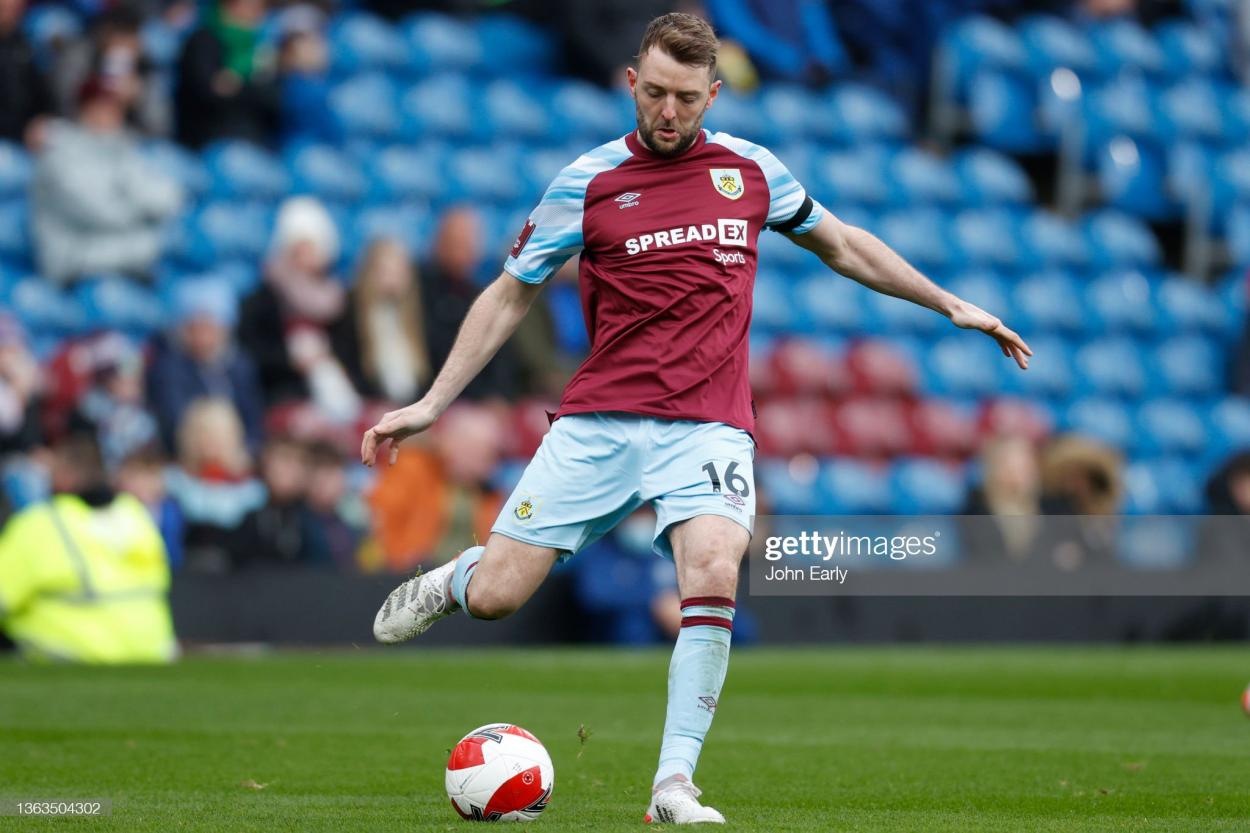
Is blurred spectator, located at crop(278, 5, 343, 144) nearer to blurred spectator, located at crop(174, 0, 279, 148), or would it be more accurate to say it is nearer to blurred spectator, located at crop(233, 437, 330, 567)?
blurred spectator, located at crop(174, 0, 279, 148)

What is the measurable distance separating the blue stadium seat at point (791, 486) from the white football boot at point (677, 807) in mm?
9985

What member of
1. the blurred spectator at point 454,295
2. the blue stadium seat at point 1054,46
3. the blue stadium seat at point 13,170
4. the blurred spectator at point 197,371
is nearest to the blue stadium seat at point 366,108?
the blurred spectator at point 454,295

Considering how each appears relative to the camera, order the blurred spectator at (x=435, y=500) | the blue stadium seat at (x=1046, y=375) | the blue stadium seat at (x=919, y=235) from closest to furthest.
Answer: the blurred spectator at (x=435, y=500) < the blue stadium seat at (x=1046, y=375) < the blue stadium seat at (x=919, y=235)

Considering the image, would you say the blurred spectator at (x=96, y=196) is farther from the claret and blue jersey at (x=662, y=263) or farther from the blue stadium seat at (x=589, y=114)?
the claret and blue jersey at (x=662, y=263)

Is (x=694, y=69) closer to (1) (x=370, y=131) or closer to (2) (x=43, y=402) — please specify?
(2) (x=43, y=402)

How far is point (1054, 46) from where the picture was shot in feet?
68.6

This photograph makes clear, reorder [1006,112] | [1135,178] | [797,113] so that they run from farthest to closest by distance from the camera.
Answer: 1. [1135,178]
2. [1006,112]
3. [797,113]

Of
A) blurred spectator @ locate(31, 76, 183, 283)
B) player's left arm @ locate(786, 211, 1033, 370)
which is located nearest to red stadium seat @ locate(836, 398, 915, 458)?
blurred spectator @ locate(31, 76, 183, 283)

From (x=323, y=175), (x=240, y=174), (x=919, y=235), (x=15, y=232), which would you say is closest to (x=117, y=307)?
(x=15, y=232)

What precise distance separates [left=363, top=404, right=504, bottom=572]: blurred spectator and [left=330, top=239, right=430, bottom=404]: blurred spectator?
705 millimetres

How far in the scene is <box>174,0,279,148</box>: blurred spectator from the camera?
52.3 ft

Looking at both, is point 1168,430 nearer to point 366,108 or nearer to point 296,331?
point 366,108

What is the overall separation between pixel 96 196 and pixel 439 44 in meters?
4.19

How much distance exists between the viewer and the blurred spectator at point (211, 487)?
44.8 ft
